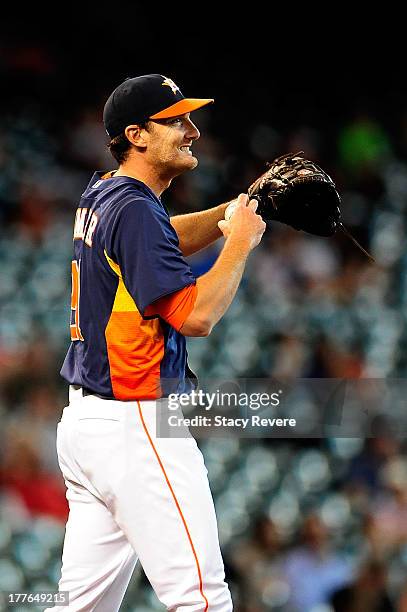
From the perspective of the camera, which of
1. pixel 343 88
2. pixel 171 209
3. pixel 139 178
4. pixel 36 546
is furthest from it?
pixel 343 88

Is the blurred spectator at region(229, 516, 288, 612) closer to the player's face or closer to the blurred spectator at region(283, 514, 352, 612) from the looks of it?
the blurred spectator at region(283, 514, 352, 612)

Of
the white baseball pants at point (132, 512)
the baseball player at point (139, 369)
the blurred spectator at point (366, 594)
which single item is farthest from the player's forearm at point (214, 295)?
the blurred spectator at point (366, 594)

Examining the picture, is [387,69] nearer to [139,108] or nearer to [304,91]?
[304,91]

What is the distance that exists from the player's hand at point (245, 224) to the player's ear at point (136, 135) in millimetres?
254

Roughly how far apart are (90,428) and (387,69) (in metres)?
3.71

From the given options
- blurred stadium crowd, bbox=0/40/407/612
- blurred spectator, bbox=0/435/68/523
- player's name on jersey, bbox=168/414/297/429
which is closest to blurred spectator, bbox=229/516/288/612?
blurred stadium crowd, bbox=0/40/407/612

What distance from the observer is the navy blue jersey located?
6.12ft

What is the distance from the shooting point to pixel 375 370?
445 cm

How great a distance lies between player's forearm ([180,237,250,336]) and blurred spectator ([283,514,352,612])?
7.28 ft

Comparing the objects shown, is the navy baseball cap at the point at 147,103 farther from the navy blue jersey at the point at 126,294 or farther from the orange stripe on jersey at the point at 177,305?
the orange stripe on jersey at the point at 177,305

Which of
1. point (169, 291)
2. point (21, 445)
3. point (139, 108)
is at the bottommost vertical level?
point (21, 445)

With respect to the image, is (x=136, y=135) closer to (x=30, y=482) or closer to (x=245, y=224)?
(x=245, y=224)

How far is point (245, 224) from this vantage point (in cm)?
199

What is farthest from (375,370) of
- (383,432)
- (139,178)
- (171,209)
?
(139,178)
